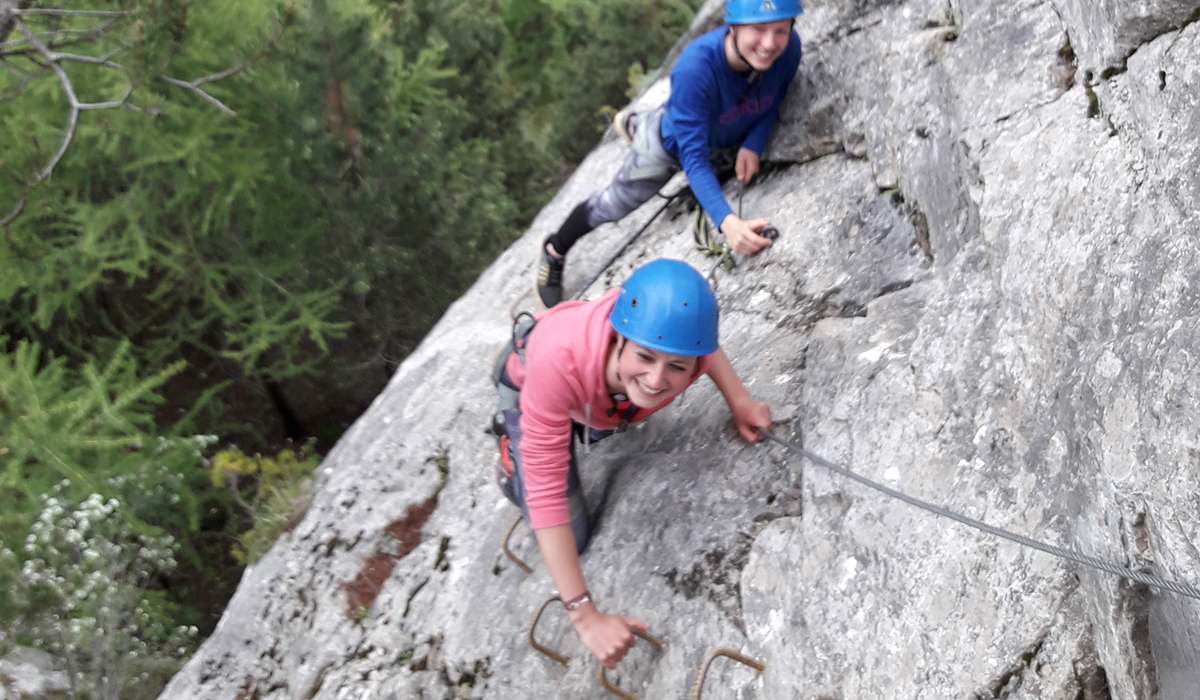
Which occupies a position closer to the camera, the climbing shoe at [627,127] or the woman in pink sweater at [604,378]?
the woman in pink sweater at [604,378]

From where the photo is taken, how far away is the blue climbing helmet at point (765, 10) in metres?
3.29

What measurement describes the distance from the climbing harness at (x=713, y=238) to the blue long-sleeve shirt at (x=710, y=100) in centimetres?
24

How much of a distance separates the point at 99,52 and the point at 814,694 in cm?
846

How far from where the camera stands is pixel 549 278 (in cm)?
481

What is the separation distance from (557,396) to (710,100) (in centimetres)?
184

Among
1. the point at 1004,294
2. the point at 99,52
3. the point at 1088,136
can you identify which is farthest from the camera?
the point at 99,52

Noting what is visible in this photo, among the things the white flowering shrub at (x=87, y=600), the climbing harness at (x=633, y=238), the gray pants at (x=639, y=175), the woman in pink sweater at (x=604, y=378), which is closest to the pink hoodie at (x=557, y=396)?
the woman in pink sweater at (x=604, y=378)

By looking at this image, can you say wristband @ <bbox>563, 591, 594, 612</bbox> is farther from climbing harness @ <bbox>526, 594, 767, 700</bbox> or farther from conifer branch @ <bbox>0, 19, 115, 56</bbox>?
conifer branch @ <bbox>0, 19, 115, 56</bbox>

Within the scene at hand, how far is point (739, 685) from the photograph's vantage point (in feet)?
8.21

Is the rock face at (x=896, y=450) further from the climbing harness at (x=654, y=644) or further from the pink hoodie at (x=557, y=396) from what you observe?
the pink hoodie at (x=557, y=396)

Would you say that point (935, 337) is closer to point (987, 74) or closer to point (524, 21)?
point (987, 74)

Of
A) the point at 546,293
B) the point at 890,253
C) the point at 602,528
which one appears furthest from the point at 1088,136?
the point at 546,293

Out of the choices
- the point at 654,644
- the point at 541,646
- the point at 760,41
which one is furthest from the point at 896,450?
the point at 760,41

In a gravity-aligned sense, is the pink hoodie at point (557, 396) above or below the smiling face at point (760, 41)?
below
